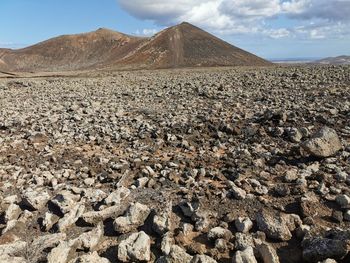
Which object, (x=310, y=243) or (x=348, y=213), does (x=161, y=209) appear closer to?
(x=310, y=243)

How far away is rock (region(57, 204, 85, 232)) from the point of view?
6773 mm

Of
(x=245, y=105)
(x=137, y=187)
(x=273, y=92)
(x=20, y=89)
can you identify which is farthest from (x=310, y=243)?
(x=20, y=89)

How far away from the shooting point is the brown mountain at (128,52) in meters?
46.5

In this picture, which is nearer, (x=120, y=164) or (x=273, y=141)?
(x=120, y=164)

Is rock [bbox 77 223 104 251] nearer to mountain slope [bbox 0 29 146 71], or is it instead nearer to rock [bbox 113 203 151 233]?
rock [bbox 113 203 151 233]

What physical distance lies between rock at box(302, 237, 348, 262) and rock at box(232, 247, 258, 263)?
70cm

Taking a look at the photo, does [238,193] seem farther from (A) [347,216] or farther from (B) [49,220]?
(B) [49,220]

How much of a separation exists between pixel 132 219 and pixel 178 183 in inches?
67.3

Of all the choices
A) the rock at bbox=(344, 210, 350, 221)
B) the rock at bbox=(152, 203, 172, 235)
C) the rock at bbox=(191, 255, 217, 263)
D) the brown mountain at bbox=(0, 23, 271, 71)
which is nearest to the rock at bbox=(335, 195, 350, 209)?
the rock at bbox=(344, 210, 350, 221)

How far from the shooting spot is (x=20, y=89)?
23.0 metres

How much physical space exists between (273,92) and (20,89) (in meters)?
13.2

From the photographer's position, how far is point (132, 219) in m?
6.70

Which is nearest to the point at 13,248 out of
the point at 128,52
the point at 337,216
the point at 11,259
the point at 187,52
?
the point at 11,259

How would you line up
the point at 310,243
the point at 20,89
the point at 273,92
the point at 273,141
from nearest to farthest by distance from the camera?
the point at 310,243
the point at 273,141
the point at 273,92
the point at 20,89
